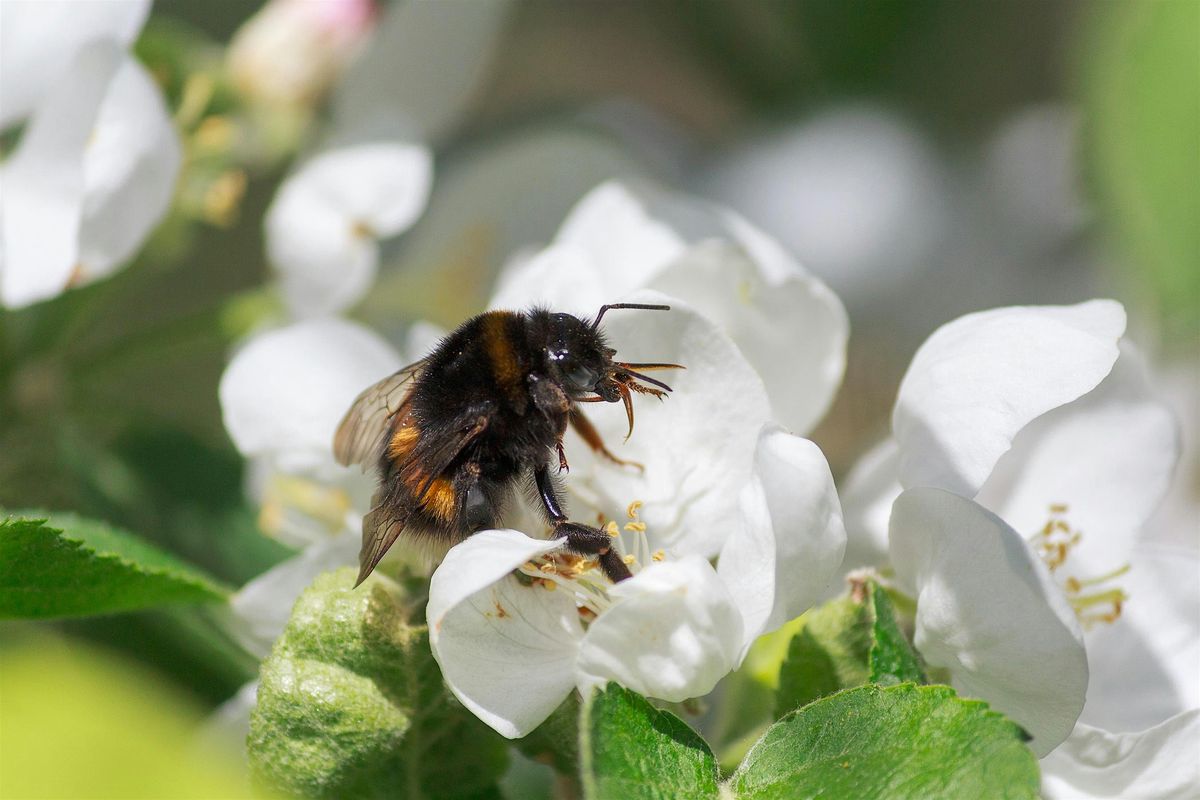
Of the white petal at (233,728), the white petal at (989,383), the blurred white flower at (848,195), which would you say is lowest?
the blurred white flower at (848,195)

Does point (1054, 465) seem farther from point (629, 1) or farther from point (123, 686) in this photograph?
point (629, 1)

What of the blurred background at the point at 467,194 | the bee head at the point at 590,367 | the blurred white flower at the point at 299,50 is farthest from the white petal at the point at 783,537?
the blurred white flower at the point at 299,50

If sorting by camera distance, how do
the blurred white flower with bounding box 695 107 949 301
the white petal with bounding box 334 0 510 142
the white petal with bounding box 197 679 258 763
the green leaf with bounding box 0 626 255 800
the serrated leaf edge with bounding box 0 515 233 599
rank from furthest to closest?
the blurred white flower with bounding box 695 107 949 301, the white petal with bounding box 334 0 510 142, the white petal with bounding box 197 679 258 763, the serrated leaf edge with bounding box 0 515 233 599, the green leaf with bounding box 0 626 255 800

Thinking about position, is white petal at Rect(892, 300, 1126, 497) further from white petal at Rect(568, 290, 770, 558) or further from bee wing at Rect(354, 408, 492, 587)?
bee wing at Rect(354, 408, 492, 587)

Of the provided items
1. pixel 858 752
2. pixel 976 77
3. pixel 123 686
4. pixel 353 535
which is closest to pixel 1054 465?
pixel 858 752

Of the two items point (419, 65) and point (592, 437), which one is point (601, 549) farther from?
point (419, 65)

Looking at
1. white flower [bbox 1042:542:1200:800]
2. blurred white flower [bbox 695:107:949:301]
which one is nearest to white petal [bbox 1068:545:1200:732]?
white flower [bbox 1042:542:1200:800]

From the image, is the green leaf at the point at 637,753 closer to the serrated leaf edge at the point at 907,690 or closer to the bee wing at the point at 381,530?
the serrated leaf edge at the point at 907,690
